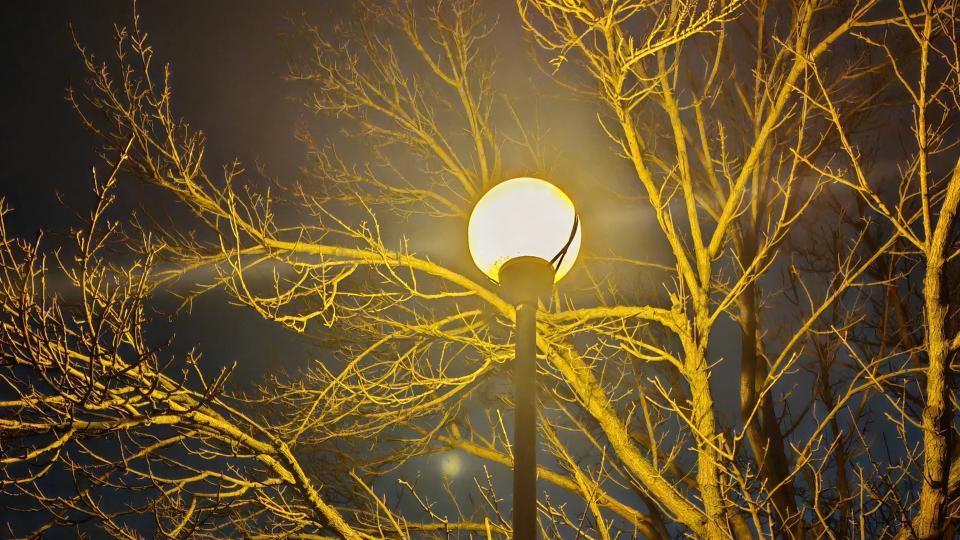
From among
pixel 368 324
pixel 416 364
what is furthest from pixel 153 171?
pixel 416 364

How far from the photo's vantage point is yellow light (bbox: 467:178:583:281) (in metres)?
2.88

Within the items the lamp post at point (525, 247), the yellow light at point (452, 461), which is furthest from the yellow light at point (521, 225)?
the yellow light at point (452, 461)

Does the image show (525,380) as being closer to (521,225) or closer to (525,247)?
(525,247)

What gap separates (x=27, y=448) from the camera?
3273 millimetres

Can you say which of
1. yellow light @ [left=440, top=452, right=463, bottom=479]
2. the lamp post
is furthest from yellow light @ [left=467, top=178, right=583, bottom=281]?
yellow light @ [left=440, top=452, right=463, bottom=479]

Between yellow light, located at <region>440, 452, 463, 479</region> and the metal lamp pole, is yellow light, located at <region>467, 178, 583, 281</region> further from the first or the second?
yellow light, located at <region>440, 452, 463, 479</region>

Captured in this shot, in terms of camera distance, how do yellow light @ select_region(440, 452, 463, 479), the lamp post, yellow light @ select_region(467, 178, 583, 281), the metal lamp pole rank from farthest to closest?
yellow light @ select_region(440, 452, 463, 479)
yellow light @ select_region(467, 178, 583, 281)
the lamp post
the metal lamp pole

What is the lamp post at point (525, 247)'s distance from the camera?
2.74 metres

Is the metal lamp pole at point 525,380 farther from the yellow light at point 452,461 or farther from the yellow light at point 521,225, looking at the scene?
the yellow light at point 452,461

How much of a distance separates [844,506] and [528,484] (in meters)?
6.31

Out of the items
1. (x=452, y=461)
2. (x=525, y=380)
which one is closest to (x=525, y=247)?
(x=525, y=380)

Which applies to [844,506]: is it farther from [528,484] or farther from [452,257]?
[528,484]

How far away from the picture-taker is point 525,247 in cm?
286

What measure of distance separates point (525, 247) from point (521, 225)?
106mm
